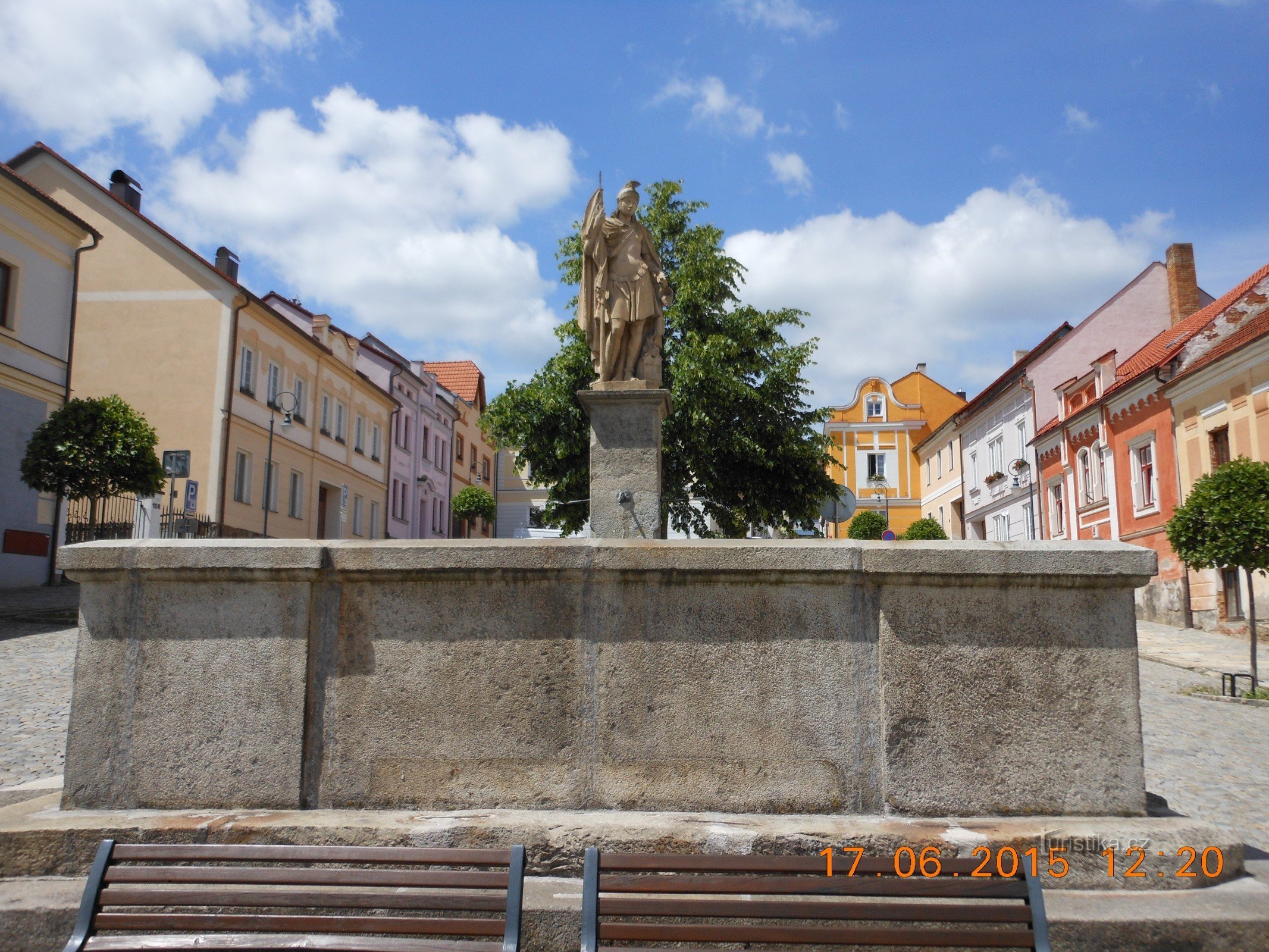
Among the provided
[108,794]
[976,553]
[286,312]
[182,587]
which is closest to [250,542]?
[182,587]

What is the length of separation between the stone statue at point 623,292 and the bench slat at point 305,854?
4.55 m

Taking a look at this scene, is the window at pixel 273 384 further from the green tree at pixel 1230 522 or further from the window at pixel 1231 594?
the window at pixel 1231 594

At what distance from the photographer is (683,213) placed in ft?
83.7

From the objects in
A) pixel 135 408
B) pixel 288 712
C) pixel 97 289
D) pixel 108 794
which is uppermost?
pixel 97 289

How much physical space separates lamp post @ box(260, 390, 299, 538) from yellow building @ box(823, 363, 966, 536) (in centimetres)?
2877

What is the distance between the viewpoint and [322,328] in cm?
3788

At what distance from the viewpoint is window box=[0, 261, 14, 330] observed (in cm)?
2109

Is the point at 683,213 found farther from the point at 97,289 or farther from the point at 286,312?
the point at 286,312

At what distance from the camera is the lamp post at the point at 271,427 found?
29281 mm

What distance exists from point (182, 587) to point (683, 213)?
2277 cm

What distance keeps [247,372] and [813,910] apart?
99.2 ft

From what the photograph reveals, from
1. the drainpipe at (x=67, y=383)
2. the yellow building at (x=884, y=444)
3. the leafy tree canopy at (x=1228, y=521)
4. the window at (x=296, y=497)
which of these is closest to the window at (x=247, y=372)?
the window at (x=296, y=497)

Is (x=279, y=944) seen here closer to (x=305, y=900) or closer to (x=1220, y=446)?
(x=305, y=900)

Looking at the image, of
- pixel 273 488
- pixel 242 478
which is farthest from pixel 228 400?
pixel 273 488
